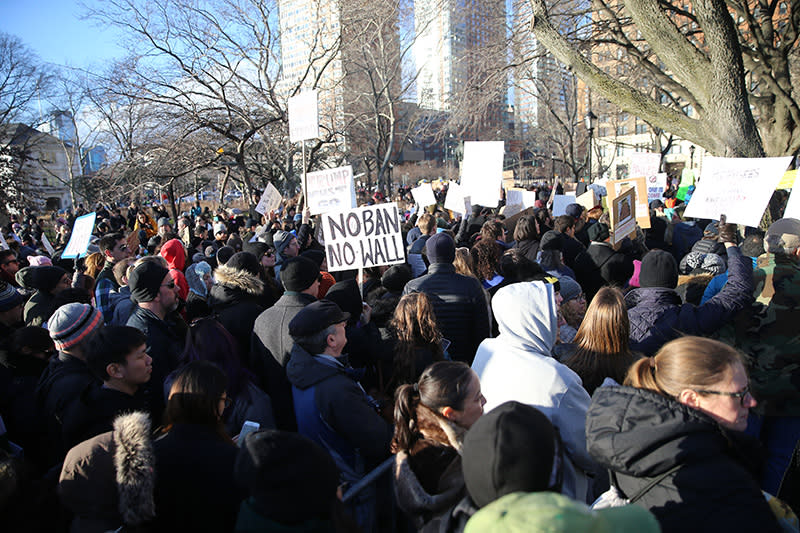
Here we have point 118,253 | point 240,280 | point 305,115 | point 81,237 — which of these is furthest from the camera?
point 305,115

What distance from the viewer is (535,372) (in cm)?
241

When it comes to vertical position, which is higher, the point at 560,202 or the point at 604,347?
the point at 560,202

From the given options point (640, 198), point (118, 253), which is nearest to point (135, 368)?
point (118, 253)

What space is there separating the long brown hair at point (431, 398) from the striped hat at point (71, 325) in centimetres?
205

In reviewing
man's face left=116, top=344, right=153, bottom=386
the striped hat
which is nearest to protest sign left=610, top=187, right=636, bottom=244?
man's face left=116, top=344, right=153, bottom=386

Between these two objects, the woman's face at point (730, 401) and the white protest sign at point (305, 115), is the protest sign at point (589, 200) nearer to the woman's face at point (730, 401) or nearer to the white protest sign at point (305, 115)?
the white protest sign at point (305, 115)

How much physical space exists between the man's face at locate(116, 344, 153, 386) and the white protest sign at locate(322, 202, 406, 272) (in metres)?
2.27

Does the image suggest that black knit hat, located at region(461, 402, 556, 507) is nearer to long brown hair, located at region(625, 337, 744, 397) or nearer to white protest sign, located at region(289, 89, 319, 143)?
long brown hair, located at region(625, 337, 744, 397)

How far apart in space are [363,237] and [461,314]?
1.36 metres

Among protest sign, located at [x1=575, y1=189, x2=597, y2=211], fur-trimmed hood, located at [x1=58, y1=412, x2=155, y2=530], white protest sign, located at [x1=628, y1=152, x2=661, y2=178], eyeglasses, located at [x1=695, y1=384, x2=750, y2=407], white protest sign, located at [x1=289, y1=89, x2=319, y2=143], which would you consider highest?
white protest sign, located at [x1=289, y1=89, x2=319, y2=143]

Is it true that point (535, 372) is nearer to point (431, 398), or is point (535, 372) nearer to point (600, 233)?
point (431, 398)

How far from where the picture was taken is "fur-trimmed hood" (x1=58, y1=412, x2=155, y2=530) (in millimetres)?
1869

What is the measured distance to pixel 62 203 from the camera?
63750mm

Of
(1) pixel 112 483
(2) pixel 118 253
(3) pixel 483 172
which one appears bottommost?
(1) pixel 112 483
